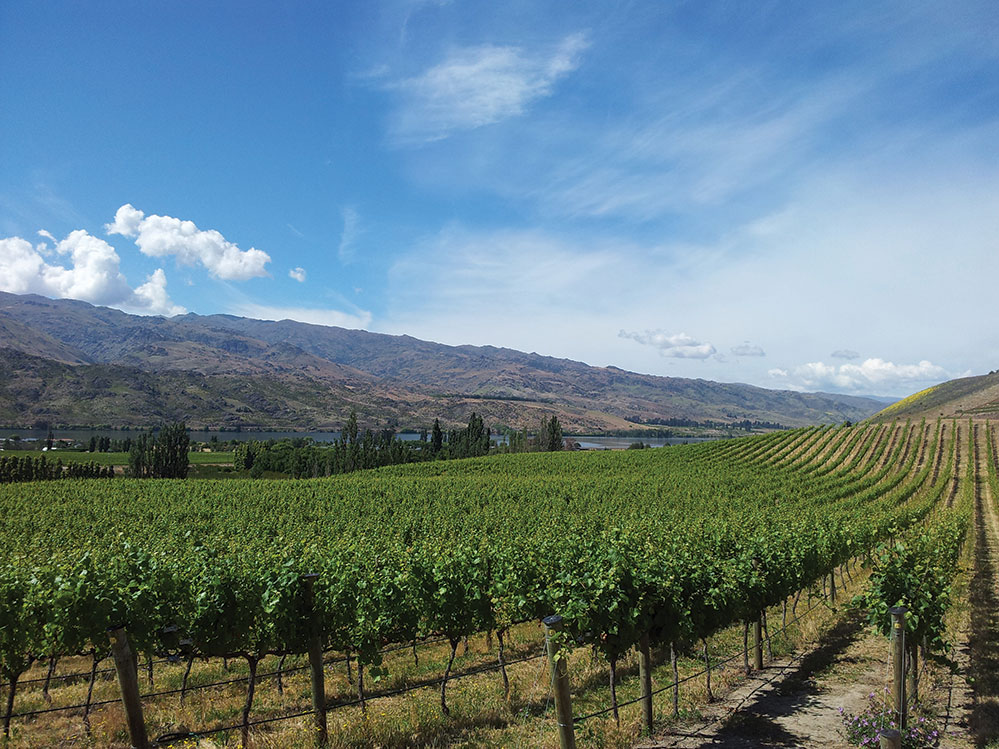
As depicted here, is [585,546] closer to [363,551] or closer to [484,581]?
[484,581]

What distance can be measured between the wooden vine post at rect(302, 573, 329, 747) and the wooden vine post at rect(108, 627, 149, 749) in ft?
7.99

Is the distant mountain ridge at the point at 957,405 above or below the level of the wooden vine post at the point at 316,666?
above

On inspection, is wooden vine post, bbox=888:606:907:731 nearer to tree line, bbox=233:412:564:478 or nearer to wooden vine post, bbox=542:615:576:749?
wooden vine post, bbox=542:615:576:749

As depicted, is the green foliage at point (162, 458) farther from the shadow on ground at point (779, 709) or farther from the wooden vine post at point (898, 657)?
the wooden vine post at point (898, 657)

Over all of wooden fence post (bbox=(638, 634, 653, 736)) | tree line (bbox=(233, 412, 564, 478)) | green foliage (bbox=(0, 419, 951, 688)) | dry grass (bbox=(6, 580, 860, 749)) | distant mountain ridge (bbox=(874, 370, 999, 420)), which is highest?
distant mountain ridge (bbox=(874, 370, 999, 420))

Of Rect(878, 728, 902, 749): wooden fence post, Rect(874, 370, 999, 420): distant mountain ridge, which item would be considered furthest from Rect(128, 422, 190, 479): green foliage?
Rect(874, 370, 999, 420): distant mountain ridge

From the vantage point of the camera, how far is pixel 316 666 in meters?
9.05

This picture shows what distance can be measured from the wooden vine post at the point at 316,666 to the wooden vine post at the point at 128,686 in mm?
2435

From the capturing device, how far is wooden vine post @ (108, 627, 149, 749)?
A: 22.3 feet

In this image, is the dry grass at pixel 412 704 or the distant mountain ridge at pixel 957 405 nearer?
the dry grass at pixel 412 704

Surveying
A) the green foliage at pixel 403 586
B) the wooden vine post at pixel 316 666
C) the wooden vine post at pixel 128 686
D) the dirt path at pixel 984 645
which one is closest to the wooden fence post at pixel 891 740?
the green foliage at pixel 403 586

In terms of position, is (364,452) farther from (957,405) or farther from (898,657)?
(957,405)

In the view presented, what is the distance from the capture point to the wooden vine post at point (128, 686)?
22.3ft

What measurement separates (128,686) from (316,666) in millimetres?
2893
